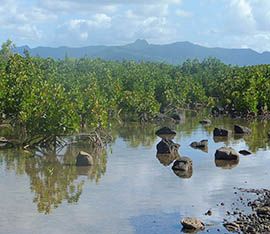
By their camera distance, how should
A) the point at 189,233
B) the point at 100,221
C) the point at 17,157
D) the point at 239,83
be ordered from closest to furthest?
the point at 189,233 → the point at 100,221 → the point at 17,157 → the point at 239,83

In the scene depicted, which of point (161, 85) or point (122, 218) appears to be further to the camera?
point (161, 85)

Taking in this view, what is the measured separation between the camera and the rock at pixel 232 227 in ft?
97.0

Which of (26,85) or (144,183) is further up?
(26,85)

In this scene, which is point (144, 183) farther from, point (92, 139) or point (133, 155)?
point (92, 139)

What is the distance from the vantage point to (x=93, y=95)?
64.5 metres

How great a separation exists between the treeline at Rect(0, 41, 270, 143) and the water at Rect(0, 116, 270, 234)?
3.74 meters

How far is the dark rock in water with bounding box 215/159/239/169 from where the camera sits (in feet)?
160

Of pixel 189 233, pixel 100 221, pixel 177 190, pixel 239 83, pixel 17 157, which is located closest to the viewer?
pixel 189 233

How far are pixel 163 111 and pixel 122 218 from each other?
65.6 metres

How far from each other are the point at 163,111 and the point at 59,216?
6563cm

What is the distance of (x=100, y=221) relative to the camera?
3155 cm

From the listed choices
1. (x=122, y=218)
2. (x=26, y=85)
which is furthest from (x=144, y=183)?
(x=26, y=85)

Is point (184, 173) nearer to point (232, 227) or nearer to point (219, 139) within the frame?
point (232, 227)

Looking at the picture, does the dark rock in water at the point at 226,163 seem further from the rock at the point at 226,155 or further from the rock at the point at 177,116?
the rock at the point at 177,116
